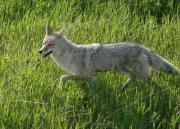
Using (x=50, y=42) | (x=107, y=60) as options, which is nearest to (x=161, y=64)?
(x=107, y=60)

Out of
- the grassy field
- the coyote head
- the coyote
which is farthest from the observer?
the coyote

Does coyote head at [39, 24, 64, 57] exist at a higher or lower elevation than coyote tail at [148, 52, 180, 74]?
higher

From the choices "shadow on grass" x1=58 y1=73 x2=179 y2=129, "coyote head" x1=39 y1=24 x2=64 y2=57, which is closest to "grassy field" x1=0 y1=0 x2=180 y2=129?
"shadow on grass" x1=58 y1=73 x2=179 y2=129

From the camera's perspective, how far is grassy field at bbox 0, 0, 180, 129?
6.30m

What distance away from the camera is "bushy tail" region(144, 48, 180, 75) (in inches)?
283

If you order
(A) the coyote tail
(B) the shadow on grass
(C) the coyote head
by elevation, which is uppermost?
(C) the coyote head

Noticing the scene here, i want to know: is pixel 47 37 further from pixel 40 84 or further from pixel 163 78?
pixel 163 78

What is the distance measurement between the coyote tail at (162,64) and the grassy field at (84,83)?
14 centimetres

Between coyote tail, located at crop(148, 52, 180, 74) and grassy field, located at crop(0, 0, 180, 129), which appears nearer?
grassy field, located at crop(0, 0, 180, 129)

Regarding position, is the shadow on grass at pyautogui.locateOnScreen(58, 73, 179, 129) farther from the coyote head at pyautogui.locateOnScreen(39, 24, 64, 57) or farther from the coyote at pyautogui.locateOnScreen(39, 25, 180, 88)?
the coyote head at pyautogui.locateOnScreen(39, 24, 64, 57)

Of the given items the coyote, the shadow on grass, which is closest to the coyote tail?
the coyote

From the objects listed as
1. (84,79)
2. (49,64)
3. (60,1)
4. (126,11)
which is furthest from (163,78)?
(60,1)

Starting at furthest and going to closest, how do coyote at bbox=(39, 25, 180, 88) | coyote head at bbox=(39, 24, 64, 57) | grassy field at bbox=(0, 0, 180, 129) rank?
1. coyote at bbox=(39, 25, 180, 88)
2. coyote head at bbox=(39, 24, 64, 57)
3. grassy field at bbox=(0, 0, 180, 129)

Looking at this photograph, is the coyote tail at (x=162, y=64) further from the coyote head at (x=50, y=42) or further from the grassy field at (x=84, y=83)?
the coyote head at (x=50, y=42)
